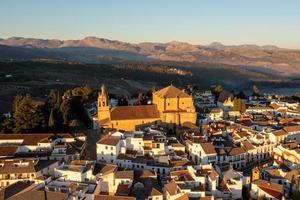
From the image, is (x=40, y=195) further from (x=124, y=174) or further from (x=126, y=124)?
(x=126, y=124)

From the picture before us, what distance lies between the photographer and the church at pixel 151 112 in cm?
4094

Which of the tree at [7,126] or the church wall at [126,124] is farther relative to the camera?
the church wall at [126,124]

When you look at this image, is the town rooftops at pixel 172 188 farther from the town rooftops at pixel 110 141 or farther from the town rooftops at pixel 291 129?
the town rooftops at pixel 291 129

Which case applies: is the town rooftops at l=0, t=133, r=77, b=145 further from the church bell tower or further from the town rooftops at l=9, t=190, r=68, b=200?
the town rooftops at l=9, t=190, r=68, b=200

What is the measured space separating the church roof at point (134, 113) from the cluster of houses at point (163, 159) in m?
0.10

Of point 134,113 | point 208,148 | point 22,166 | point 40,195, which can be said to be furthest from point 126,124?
point 40,195

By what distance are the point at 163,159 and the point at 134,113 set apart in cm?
1037

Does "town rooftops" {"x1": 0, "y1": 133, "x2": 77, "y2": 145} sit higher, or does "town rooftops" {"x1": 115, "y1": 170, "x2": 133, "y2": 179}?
"town rooftops" {"x1": 0, "y1": 133, "x2": 77, "y2": 145}

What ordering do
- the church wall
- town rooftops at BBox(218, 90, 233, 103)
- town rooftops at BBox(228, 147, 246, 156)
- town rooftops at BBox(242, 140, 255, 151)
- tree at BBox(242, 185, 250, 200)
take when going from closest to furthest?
1. tree at BBox(242, 185, 250, 200)
2. town rooftops at BBox(228, 147, 246, 156)
3. town rooftops at BBox(242, 140, 255, 151)
4. the church wall
5. town rooftops at BBox(218, 90, 233, 103)

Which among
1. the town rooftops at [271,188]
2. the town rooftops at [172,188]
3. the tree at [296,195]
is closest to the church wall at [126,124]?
the town rooftops at [172,188]

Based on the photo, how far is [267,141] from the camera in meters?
38.9

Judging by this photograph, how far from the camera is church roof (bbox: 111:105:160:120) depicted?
1614 inches

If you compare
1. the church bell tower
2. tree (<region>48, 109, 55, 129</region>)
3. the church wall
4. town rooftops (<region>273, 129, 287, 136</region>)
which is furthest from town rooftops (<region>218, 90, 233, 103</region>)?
tree (<region>48, 109, 55, 129</region>)

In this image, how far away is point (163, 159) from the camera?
1264 inches
